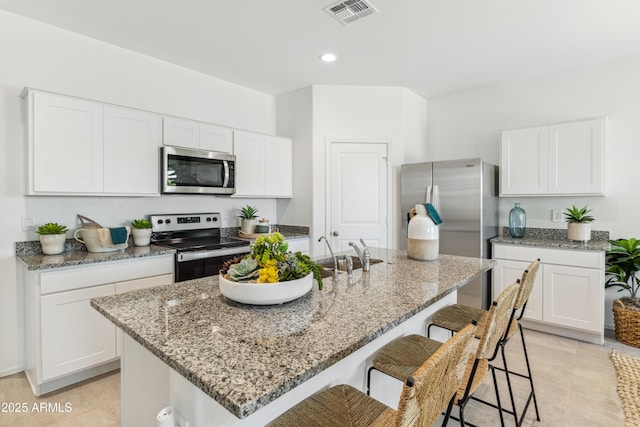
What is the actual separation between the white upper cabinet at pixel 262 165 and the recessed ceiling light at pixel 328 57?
3.60ft

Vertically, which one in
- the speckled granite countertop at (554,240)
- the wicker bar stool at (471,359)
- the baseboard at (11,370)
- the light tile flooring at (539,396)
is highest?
the speckled granite countertop at (554,240)

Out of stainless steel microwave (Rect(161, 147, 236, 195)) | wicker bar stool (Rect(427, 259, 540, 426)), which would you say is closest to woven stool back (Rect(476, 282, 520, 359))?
wicker bar stool (Rect(427, 259, 540, 426))

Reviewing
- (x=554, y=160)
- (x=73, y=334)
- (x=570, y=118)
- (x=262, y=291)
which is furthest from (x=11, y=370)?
(x=570, y=118)

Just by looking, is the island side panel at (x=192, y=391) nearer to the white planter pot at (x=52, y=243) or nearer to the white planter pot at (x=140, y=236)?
the white planter pot at (x=52, y=243)

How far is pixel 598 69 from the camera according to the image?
3.46 metres

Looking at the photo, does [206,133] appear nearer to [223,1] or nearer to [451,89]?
[223,1]

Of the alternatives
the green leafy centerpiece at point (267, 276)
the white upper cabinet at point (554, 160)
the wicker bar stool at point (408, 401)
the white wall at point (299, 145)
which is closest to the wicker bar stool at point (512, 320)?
the wicker bar stool at point (408, 401)

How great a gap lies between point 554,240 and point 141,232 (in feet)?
13.3

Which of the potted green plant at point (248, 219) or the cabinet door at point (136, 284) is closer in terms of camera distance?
the cabinet door at point (136, 284)

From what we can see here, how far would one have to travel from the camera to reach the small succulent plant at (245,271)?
137cm

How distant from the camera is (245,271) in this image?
137cm

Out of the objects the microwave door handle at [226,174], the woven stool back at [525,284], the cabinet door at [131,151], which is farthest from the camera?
the microwave door handle at [226,174]

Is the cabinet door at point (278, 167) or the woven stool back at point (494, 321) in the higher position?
the cabinet door at point (278, 167)

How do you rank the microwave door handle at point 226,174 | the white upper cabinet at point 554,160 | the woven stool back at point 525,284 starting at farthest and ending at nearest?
1. the microwave door handle at point 226,174
2. the white upper cabinet at point 554,160
3. the woven stool back at point 525,284
